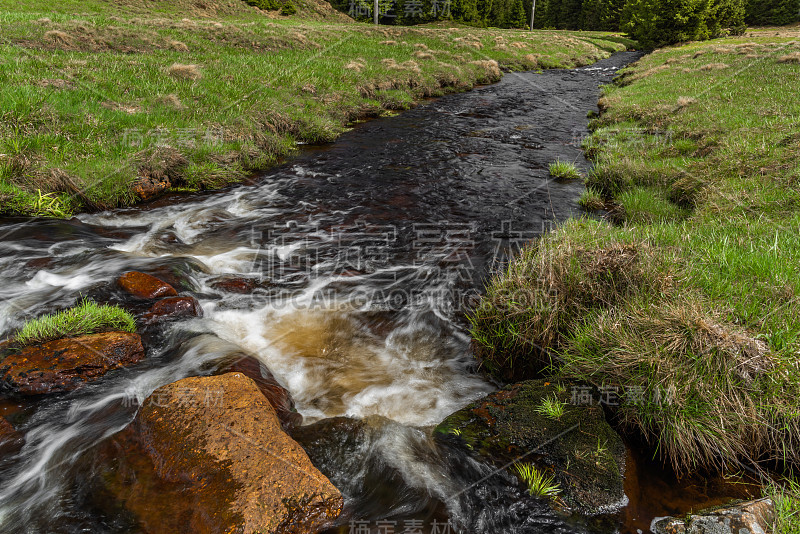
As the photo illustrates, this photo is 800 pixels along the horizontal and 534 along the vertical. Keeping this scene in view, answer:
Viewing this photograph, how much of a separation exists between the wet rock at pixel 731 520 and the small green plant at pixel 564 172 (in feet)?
30.6

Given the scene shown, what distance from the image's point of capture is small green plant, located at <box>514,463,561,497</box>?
123 inches

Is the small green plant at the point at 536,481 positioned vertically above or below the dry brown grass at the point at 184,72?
below

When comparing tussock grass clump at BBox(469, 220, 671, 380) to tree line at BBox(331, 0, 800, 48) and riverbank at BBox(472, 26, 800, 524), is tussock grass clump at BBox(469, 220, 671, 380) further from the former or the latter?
tree line at BBox(331, 0, 800, 48)

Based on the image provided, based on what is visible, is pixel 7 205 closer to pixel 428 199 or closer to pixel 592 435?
pixel 428 199

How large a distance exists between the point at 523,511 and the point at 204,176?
9.82 m

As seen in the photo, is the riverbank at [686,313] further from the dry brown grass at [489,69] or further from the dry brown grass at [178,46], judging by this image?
the dry brown grass at [489,69]

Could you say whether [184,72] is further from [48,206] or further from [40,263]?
[40,263]

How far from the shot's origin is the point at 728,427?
3109mm

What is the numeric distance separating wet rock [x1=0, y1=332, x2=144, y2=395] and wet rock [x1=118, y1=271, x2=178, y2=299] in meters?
0.99

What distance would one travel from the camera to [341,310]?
6227 mm

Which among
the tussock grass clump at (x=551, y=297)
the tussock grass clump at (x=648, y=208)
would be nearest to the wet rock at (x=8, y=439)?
the tussock grass clump at (x=551, y=297)

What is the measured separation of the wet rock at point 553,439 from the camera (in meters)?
3.09

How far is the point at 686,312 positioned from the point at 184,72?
1662cm

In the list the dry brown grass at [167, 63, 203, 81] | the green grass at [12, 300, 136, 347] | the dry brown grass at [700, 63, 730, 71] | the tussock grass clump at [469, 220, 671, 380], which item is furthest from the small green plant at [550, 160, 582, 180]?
the dry brown grass at [700, 63, 730, 71]
